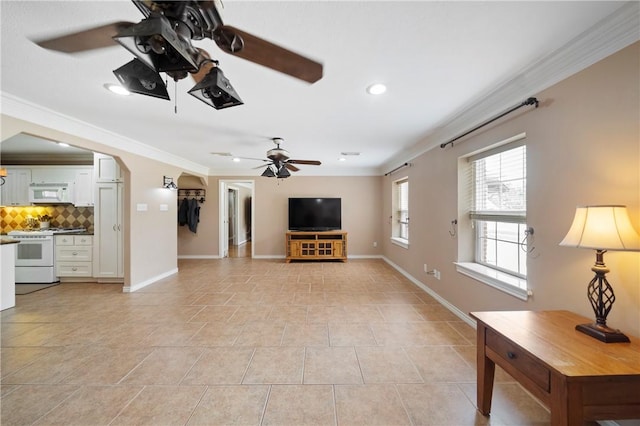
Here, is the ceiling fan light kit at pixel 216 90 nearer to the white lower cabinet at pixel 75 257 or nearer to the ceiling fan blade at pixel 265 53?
the ceiling fan blade at pixel 265 53

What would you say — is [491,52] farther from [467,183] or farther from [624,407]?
[624,407]

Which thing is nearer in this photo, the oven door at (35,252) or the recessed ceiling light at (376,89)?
the recessed ceiling light at (376,89)

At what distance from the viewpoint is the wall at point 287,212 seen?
6516 millimetres

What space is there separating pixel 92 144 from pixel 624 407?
508cm

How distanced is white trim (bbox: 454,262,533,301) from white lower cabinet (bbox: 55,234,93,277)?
5856 millimetres

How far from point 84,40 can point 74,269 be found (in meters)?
4.88

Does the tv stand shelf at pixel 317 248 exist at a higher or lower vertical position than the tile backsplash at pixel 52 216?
lower

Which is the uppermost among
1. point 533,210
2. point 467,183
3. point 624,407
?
point 467,183

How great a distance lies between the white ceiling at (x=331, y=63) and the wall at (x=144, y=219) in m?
0.71

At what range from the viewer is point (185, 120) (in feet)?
9.50

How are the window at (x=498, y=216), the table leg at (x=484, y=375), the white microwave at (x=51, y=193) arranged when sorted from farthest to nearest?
the white microwave at (x=51, y=193) < the window at (x=498, y=216) < the table leg at (x=484, y=375)

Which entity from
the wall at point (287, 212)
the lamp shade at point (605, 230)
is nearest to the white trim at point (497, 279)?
the lamp shade at point (605, 230)

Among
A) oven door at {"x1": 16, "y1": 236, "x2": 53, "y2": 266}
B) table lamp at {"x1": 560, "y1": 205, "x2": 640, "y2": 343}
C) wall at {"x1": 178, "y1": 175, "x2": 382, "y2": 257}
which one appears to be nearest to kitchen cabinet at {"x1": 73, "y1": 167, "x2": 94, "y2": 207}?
oven door at {"x1": 16, "y1": 236, "x2": 53, "y2": 266}

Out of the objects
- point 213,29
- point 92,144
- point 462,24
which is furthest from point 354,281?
point 92,144
